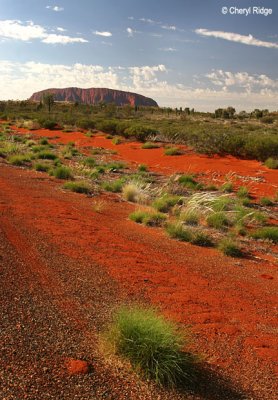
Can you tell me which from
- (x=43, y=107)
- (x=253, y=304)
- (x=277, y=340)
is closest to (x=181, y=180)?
(x=253, y=304)

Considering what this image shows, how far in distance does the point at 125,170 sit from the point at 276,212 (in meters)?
9.22

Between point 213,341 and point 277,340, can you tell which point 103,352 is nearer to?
point 213,341

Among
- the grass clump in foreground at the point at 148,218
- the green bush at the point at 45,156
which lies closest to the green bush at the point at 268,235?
the grass clump in foreground at the point at 148,218

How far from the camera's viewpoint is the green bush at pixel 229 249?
9359 millimetres

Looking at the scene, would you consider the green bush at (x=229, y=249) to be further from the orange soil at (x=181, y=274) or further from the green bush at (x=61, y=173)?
the green bush at (x=61, y=173)

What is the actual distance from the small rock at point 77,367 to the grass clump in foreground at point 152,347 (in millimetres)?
373

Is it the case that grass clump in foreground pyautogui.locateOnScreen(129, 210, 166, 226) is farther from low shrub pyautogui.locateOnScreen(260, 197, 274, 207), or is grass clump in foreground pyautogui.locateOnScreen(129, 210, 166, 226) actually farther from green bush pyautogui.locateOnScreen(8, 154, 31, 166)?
green bush pyautogui.locateOnScreen(8, 154, 31, 166)

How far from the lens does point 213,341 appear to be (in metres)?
5.21

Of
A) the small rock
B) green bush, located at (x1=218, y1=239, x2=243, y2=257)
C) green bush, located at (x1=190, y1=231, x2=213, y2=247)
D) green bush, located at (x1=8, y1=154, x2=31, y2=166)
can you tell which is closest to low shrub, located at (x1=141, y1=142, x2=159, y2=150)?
green bush, located at (x1=8, y1=154, x2=31, y2=166)

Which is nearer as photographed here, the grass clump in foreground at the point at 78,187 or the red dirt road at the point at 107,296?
the red dirt road at the point at 107,296

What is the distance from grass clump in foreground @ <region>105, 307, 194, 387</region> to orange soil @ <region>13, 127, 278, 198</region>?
43.4 ft

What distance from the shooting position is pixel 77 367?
4.21 meters

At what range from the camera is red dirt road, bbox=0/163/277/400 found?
4.15 m

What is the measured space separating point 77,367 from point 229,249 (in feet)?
19.0
